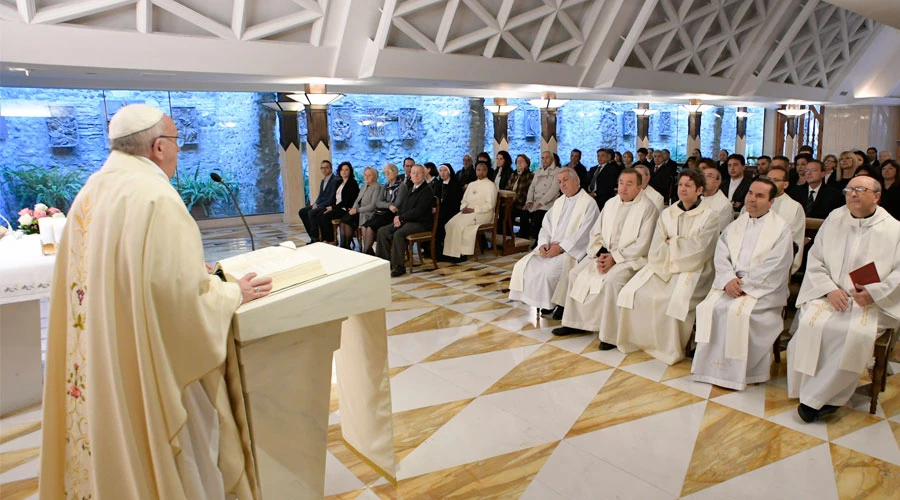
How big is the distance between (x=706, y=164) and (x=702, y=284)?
184cm

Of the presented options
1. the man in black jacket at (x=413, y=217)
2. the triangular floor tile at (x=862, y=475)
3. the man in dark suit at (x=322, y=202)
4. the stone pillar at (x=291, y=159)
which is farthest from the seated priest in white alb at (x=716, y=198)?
the stone pillar at (x=291, y=159)

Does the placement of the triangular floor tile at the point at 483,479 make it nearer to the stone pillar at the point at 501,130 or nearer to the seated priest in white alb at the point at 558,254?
the seated priest in white alb at the point at 558,254

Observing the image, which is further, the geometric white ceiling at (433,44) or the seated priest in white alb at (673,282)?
the geometric white ceiling at (433,44)

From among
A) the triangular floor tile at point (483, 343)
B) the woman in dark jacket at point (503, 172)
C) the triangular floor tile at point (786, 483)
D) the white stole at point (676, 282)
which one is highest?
the woman in dark jacket at point (503, 172)

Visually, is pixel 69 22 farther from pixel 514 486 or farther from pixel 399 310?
pixel 514 486

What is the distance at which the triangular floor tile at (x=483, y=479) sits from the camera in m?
2.92

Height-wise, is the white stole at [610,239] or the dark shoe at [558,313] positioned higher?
the white stole at [610,239]

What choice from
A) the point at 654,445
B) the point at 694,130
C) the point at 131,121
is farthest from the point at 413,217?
the point at 694,130

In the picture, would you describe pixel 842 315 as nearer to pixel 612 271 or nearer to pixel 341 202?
pixel 612 271

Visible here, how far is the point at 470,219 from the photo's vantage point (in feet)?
27.7

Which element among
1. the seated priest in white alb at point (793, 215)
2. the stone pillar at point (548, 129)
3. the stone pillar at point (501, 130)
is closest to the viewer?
the seated priest in white alb at point (793, 215)

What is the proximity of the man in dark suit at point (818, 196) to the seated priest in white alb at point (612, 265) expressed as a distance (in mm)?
2258

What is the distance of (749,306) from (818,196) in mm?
3170

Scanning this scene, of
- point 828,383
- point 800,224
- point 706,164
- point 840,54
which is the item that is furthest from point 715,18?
point 828,383
